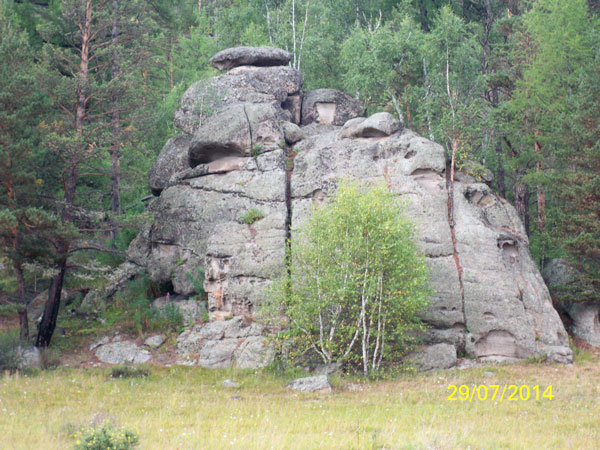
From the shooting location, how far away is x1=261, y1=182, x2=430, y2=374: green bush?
16.7 metres

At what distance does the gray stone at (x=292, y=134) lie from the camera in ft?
80.7

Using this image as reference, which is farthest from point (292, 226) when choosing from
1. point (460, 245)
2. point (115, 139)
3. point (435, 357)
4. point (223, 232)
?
point (115, 139)

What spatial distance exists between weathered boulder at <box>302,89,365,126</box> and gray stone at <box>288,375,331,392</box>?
15.5 meters

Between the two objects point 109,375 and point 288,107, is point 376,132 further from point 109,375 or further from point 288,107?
point 109,375

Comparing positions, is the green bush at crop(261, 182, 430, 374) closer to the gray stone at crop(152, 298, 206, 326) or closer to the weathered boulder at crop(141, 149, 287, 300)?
the weathered boulder at crop(141, 149, 287, 300)

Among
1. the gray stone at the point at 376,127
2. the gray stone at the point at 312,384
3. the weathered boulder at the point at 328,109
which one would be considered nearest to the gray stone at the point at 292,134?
the gray stone at the point at 376,127

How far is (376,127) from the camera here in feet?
74.9

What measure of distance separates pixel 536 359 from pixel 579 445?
789 cm

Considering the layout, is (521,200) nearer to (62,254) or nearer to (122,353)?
(122,353)

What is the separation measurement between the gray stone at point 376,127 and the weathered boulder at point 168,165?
7813 mm

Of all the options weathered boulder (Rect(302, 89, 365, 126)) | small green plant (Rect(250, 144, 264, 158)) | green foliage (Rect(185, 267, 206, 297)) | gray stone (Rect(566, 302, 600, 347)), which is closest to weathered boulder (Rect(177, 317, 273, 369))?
green foliage (Rect(185, 267, 206, 297))

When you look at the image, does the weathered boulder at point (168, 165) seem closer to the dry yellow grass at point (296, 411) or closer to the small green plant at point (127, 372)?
the small green plant at point (127, 372)

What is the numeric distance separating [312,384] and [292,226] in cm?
672

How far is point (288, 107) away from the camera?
27.9 meters
